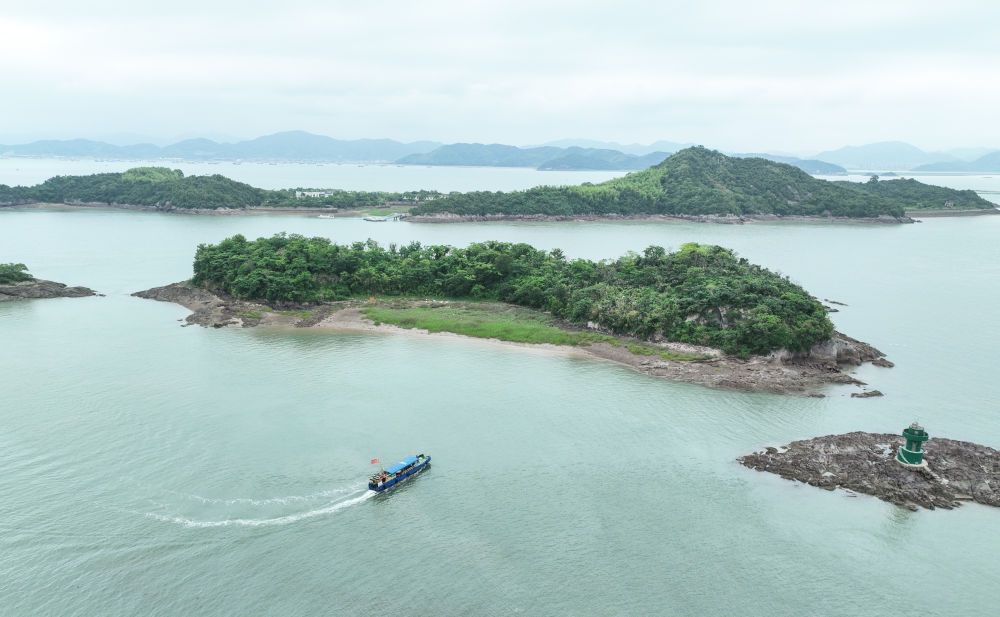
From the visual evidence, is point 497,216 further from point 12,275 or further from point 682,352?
point 682,352

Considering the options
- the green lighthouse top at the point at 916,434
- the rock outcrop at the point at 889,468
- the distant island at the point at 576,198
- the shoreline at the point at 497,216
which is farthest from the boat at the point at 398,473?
the distant island at the point at 576,198

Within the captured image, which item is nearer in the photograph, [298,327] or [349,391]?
[349,391]

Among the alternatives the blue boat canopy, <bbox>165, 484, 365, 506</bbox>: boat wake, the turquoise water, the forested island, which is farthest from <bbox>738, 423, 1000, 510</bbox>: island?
the forested island

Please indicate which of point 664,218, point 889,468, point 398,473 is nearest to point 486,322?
point 398,473

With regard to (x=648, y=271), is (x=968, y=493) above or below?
below

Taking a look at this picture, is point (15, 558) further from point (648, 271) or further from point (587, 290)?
point (648, 271)

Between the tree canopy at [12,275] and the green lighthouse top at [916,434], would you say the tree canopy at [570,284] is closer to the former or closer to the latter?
the green lighthouse top at [916,434]

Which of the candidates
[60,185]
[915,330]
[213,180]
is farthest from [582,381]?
[60,185]

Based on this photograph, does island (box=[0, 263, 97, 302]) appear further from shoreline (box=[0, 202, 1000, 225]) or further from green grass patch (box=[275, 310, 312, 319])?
shoreline (box=[0, 202, 1000, 225])
